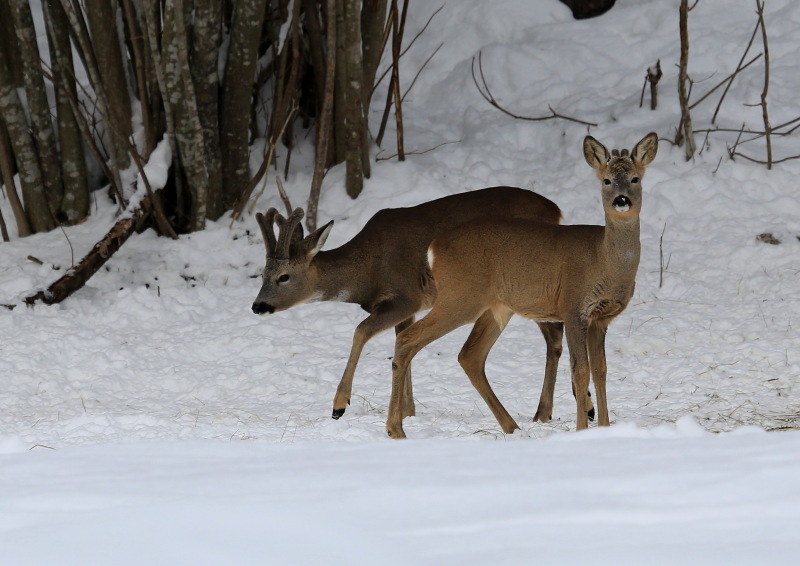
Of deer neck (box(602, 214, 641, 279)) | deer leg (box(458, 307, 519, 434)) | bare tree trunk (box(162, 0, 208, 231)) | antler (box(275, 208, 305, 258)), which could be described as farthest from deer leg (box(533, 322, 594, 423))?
bare tree trunk (box(162, 0, 208, 231))

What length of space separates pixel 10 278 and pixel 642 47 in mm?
7366

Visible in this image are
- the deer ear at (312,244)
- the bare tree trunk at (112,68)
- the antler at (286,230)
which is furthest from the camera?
the bare tree trunk at (112,68)

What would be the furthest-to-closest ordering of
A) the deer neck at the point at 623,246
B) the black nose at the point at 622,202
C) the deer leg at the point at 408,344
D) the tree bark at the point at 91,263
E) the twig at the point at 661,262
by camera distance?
the tree bark at the point at 91,263 < the twig at the point at 661,262 < the deer leg at the point at 408,344 < the deer neck at the point at 623,246 < the black nose at the point at 622,202

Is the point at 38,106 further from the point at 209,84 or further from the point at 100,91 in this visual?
the point at 209,84

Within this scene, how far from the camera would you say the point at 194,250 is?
35.4ft

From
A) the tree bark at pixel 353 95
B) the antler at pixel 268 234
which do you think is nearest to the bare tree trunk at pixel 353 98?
the tree bark at pixel 353 95

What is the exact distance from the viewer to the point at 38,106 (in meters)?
11.2

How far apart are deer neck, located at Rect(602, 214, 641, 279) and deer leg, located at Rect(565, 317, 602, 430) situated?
38 cm

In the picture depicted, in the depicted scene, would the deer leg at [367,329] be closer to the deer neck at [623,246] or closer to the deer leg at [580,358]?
the deer leg at [580,358]

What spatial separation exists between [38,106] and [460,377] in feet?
17.8

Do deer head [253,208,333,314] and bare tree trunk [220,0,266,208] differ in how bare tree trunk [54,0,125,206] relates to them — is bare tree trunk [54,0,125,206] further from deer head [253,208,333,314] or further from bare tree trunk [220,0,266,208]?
deer head [253,208,333,314]

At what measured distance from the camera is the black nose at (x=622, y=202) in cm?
632

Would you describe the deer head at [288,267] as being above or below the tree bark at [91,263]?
above

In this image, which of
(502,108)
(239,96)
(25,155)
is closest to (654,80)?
(502,108)
